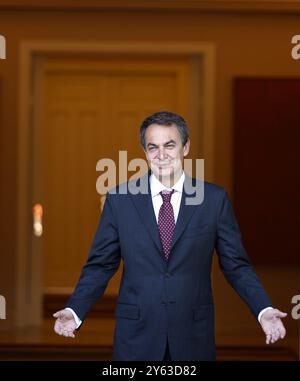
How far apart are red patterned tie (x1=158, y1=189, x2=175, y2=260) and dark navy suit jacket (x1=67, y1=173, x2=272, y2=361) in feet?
0.08

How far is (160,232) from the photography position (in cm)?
257

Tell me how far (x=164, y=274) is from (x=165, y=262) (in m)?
0.04

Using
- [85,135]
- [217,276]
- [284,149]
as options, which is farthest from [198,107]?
[85,135]

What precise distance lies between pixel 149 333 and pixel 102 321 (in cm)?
442

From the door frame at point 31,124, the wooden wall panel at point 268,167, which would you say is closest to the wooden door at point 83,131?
the door frame at point 31,124

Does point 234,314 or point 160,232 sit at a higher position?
point 160,232

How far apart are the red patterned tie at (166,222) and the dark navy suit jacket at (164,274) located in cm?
2

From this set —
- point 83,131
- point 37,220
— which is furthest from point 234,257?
point 83,131

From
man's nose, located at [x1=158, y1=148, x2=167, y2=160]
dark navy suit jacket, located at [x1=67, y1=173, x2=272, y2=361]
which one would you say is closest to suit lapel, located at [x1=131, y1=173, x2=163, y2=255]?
dark navy suit jacket, located at [x1=67, y1=173, x2=272, y2=361]

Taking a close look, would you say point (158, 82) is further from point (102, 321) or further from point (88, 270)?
point (88, 270)

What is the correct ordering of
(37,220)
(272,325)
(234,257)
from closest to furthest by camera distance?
(272,325)
(234,257)
(37,220)

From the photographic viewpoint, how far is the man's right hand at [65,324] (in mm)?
2564

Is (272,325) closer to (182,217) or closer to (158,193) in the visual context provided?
(182,217)

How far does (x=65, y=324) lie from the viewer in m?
2.57
